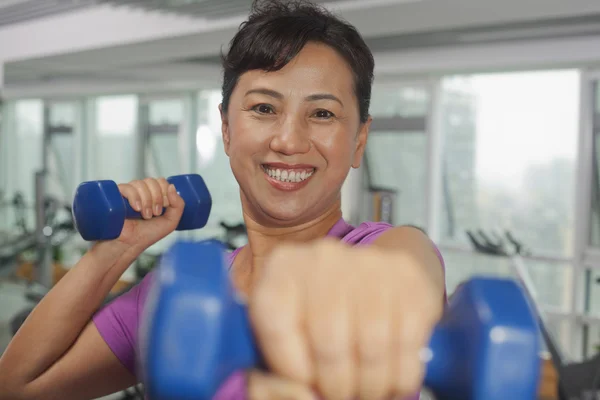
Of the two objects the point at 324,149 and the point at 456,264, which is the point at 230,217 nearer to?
the point at 456,264

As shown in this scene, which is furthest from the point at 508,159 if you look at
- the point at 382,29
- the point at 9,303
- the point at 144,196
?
the point at 144,196

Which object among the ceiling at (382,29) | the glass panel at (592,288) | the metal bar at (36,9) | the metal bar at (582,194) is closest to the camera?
the ceiling at (382,29)

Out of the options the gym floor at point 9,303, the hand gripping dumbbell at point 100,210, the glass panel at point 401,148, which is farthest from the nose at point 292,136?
the glass panel at point 401,148

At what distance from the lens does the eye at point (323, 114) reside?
81cm

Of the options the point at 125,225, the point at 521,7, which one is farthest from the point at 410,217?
the point at 125,225

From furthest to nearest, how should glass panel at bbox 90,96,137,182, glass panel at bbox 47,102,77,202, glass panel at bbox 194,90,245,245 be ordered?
1. glass panel at bbox 47,102,77,202
2. glass panel at bbox 90,96,137,182
3. glass panel at bbox 194,90,245,245

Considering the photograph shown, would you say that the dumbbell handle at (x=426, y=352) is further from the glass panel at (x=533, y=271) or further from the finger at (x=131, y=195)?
the glass panel at (x=533, y=271)

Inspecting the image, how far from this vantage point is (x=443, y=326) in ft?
1.39

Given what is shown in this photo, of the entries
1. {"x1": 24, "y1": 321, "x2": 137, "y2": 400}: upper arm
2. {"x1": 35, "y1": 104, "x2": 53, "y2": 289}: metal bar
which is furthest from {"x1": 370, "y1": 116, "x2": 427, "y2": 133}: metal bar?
{"x1": 24, "y1": 321, "x2": 137, "y2": 400}: upper arm

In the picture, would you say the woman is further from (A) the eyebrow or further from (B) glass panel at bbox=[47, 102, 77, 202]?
(B) glass panel at bbox=[47, 102, 77, 202]

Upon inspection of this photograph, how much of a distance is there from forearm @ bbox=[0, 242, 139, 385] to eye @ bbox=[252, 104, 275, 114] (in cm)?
34

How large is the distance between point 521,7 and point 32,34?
3987mm

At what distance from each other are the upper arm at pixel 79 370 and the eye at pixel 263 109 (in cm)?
46

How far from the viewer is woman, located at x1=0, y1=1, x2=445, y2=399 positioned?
1.13ft
